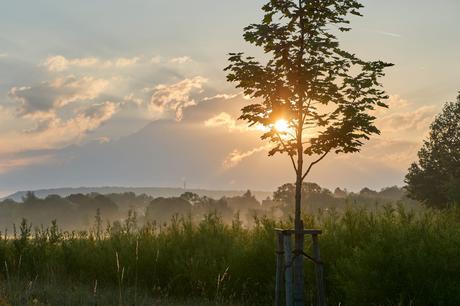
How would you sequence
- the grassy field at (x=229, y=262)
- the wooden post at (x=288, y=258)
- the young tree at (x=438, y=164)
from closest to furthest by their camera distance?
the wooden post at (x=288, y=258) → the grassy field at (x=229, y=262) → the young tree at (x=438, y=164)

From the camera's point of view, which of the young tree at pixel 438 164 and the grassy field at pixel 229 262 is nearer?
the grassy field at pixel 229 262

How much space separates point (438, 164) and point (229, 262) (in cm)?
2591

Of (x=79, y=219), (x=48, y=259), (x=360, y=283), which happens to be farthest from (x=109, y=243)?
(x=79, y=219)

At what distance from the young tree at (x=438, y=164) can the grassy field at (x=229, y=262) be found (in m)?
21.4

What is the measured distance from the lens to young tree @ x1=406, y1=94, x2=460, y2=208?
3466 cm

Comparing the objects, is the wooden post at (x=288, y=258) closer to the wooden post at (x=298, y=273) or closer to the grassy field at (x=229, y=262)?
the wooden post at (x=298, y=273)

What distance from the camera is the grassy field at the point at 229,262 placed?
10398mm

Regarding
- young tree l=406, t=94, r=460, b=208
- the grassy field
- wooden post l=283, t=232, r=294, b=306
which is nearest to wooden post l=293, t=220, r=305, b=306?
wooden post l=283, t=232, r=294, b=306

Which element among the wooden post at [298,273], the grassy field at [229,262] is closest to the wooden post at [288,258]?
the wooden post at [298,273]

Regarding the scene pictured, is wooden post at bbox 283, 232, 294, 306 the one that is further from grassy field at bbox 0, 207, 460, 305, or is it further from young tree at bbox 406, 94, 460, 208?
young tree at bbox 406, 94, 460, 208

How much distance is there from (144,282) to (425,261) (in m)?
7.66

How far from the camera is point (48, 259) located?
16.0 metres

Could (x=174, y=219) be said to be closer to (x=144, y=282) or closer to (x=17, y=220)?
(x=144, y=282)

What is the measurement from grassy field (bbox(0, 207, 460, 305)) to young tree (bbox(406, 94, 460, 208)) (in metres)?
21.4
